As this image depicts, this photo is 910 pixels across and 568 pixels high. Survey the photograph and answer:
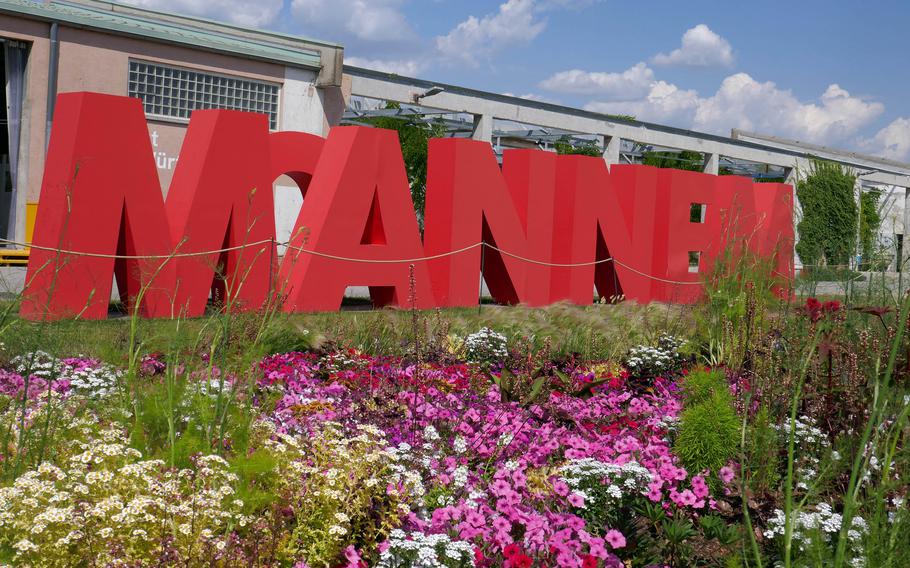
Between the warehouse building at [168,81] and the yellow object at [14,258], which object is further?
the yellow object at [14,258]

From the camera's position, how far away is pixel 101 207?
10.4m

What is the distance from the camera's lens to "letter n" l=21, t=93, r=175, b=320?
10.1 metres

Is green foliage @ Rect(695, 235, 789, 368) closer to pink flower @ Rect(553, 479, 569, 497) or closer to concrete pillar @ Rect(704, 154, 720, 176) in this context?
pink flower @ Rect(553, 479, 569, 497)

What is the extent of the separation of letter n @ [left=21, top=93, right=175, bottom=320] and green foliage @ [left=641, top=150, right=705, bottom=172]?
26.5 m

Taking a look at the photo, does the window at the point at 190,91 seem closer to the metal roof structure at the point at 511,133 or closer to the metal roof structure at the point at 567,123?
the metal roof structure at the point at 567,123

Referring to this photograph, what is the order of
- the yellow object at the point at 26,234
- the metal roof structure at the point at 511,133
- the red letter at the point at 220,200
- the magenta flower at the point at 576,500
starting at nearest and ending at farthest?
the magenta flower at the point at 576,500, the red letter at the point at 220,200, the yellow object at the point at 26,234, the metal roof structure at the point at 511,133

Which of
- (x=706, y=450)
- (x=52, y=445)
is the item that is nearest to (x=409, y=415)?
(x=706, y=450)

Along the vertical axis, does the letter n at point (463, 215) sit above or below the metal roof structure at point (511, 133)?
below

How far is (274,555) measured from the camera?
3.22m

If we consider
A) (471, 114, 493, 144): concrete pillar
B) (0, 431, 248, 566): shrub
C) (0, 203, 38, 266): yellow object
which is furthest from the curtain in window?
(0, 431, 248, 566): shrub

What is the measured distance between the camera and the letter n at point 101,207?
33.1 feet

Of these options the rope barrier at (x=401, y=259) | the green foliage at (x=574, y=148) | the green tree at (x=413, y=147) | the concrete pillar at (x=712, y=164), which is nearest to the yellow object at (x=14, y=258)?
the rope barrier at (x=401, y=259)

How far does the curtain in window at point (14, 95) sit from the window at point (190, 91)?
1.94 meters

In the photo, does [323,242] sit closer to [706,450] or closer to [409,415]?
[409,415]
